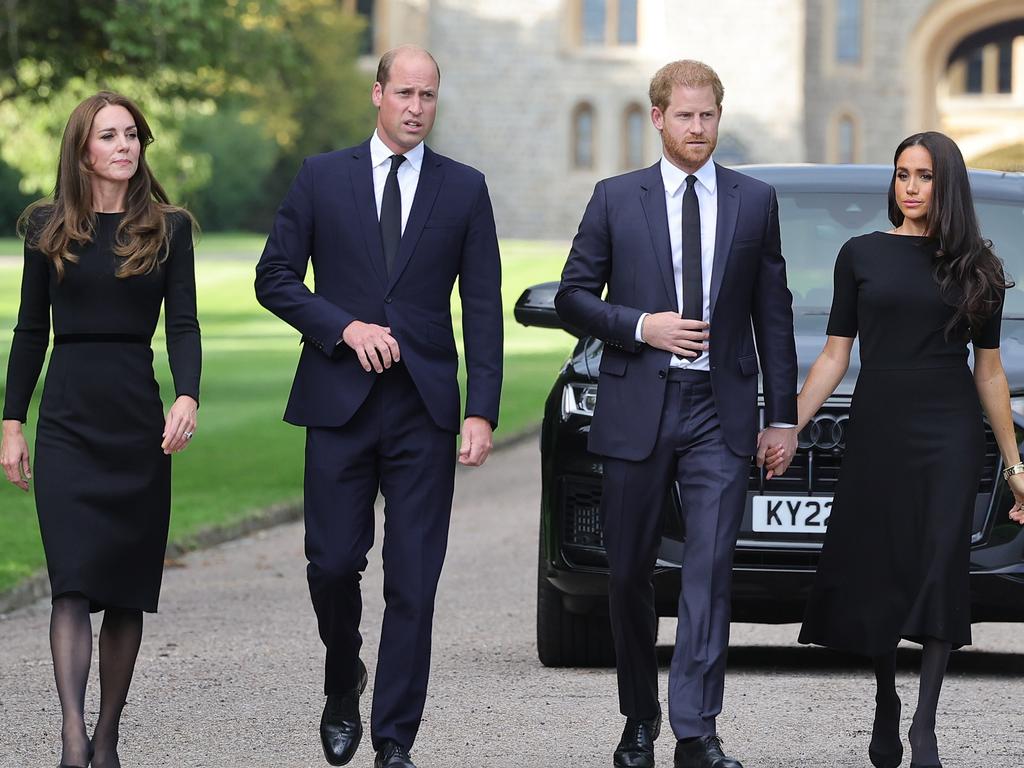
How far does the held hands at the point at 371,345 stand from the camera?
559 cm

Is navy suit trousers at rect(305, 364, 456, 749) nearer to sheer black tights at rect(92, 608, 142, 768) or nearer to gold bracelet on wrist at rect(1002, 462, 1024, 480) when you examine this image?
sheer black tights at rect(92, 608, 142, 768)

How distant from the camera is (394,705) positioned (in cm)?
564

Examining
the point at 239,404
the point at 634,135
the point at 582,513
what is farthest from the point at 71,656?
the point at 634,135

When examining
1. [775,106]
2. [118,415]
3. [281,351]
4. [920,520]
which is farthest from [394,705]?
[775,106]

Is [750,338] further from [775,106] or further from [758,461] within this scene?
[775,106]

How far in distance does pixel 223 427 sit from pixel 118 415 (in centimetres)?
1367

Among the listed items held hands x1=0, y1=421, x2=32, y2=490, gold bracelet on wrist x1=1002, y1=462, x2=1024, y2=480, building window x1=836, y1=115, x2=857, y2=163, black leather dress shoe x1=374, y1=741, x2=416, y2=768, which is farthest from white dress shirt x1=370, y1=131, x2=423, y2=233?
building window x1=836, y1=115, x2=857, y2=163

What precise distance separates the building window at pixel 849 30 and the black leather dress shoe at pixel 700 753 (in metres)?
65.7

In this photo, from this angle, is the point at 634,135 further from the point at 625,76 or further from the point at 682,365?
the point at 682,365

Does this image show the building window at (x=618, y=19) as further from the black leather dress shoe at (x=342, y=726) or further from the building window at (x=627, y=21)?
the black leather dress shoe at (x=342, y=726)

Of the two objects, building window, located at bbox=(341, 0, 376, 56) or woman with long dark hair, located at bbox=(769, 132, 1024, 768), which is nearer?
woman with long dark hair, located at bbox=(769, 132, 1024, 768)

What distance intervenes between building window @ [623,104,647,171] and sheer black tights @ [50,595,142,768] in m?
61.7

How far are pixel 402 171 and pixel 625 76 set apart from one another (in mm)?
62463

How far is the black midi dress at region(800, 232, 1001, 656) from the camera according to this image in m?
5.68
